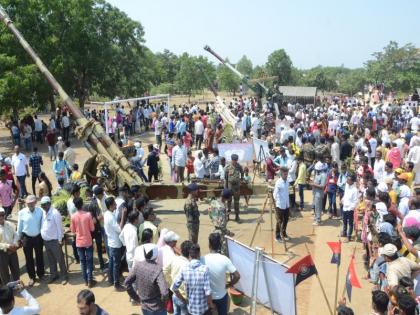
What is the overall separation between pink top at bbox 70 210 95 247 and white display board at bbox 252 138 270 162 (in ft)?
23.1

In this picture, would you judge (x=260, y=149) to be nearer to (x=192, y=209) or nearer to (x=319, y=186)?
(x=319, y=186)

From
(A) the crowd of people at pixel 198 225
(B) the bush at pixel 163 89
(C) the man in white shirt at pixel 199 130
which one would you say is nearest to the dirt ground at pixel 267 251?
(A) the crowd of people at pixel 198 225

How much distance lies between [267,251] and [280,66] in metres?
46.3

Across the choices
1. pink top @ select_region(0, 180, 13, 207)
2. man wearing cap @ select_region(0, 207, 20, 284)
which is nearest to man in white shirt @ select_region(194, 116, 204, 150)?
pink top @ select_region(0, 180, 13, 207)

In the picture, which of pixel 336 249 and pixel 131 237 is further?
pixel 131 237

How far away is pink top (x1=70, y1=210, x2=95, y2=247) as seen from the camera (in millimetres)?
7508

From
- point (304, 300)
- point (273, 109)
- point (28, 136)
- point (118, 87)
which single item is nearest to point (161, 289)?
point (304, 300)

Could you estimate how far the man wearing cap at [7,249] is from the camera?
7.18 metres

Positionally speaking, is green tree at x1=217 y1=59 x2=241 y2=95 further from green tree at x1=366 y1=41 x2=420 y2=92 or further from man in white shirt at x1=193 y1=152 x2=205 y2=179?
man in white shirt at x1=193 y1=152 x2=205 y2=179

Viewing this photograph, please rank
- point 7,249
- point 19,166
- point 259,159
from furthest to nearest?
point 259,159 → point 19,166 → point 7,249

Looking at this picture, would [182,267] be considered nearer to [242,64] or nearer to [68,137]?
[68,137]

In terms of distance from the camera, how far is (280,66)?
174ft

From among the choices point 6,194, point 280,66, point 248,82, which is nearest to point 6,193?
point 6,194

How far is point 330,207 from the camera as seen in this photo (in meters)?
10.9
